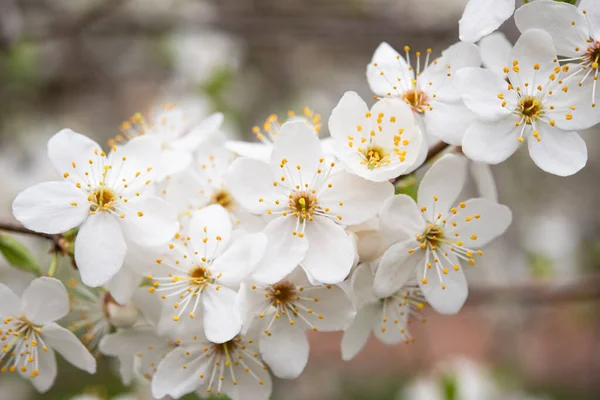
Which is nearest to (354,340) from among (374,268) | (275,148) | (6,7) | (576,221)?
(374,268)

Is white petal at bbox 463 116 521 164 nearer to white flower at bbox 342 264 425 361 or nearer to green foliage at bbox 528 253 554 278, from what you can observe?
white flower at bbox 342 264 425 361

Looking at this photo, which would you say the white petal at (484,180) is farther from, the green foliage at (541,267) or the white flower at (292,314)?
the green foliage at (541,267)

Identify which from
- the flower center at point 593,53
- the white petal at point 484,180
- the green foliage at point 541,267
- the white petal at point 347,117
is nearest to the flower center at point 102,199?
the white petal at point 347,117

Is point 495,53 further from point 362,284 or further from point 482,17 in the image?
point 362,284

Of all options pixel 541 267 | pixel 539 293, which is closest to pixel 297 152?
pixel 539 293

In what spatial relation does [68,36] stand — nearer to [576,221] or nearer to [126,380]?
[126,380]

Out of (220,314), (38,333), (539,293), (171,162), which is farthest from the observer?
(539,293)
